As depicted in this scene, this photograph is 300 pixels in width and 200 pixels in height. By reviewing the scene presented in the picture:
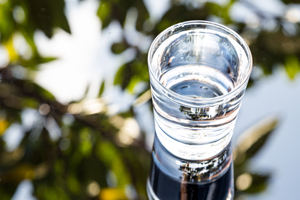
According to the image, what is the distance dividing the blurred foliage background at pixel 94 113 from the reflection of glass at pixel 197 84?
7 centimetres

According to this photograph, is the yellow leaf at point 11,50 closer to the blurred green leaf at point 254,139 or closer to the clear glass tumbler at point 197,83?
the clear glass tumbler at point 197,83

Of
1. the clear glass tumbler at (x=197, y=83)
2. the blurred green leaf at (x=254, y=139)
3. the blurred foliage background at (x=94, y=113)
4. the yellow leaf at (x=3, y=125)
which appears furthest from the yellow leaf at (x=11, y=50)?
the blurred green leaf at (x=254, y=139)

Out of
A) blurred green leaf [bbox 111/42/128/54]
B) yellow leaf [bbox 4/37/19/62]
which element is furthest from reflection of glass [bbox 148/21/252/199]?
yellow leaf [bbox 4/37/19/62]

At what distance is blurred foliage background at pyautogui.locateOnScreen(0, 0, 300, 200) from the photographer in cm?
Answer: 54

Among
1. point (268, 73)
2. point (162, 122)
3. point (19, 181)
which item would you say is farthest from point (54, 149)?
point (268, 73)

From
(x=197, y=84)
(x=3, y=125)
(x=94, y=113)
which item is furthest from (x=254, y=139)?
(x=3, y=125)

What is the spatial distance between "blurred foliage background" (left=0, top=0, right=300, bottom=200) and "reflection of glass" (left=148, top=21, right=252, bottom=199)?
0.22 feet

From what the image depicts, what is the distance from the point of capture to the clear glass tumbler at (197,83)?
0.45 meters

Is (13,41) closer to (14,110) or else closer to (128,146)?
(14,110)

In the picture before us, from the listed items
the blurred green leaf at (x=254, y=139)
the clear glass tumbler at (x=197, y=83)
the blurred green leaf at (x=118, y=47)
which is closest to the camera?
the clear glass tumbler at (x=197, y=83)

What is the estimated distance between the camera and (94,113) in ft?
1.97

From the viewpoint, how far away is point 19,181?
54cm

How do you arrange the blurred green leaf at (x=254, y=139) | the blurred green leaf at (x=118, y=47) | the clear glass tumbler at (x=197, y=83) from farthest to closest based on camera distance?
the blurred green leaf at (x=118, y=47) → the blurred green leaf at (x=254, y=139) → the clear glass tumbler at (x=197, y=83)

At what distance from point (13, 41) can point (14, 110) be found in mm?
151
